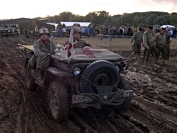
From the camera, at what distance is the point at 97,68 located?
5.27 m

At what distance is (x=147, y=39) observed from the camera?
13.2 meters

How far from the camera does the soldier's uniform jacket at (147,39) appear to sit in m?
13.1

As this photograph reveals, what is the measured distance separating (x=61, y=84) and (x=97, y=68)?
0.94 metres

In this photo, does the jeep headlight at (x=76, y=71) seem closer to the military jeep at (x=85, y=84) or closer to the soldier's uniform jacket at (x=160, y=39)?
the military jeep at (x=85, y=84)

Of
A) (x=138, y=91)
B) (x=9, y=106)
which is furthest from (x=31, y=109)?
(x=138, y=91)

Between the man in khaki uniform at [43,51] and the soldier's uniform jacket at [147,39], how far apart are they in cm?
715

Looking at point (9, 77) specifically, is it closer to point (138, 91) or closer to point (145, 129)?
point (138, 91)

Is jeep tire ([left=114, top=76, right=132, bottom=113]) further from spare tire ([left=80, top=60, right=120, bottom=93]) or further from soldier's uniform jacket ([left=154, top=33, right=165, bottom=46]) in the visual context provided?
soldier's uniform jacket ([left=154, top=33, right=165, bottom=46])

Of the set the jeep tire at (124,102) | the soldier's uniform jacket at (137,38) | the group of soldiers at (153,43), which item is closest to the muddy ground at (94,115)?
the jeep tire at (124,102)

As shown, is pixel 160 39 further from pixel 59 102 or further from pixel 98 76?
pixel 59 102

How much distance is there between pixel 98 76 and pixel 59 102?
0.97m

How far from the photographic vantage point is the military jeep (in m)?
5.31

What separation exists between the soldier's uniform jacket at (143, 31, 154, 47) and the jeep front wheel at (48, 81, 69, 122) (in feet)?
27.5

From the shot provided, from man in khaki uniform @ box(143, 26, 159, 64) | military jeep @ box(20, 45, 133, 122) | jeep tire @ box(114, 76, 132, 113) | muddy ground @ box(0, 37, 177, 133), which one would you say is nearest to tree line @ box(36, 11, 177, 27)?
man in khaki uniform @ box(143, 26, 159, 64)
